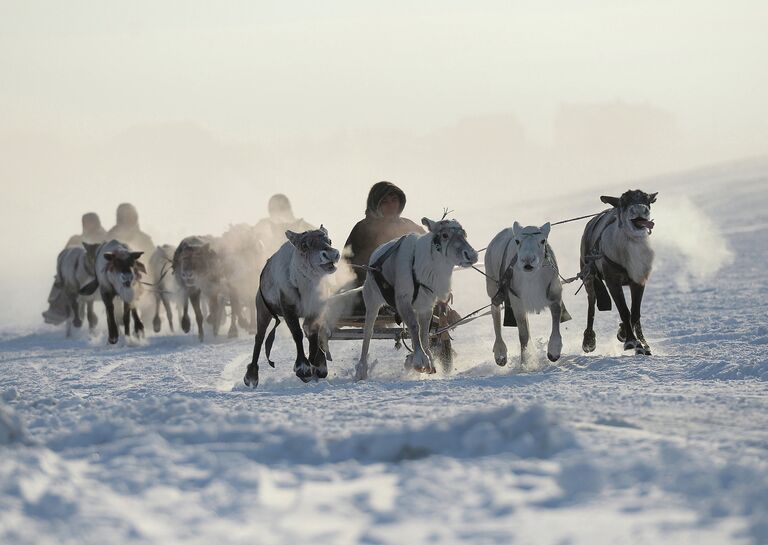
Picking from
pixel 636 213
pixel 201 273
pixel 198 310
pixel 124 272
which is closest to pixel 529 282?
pixel 636 213

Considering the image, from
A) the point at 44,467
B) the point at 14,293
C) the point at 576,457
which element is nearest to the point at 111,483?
the point at 44,467

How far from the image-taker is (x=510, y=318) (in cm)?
1266

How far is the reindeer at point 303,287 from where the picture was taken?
11.3m

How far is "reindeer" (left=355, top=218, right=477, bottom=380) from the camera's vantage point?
37.8ft

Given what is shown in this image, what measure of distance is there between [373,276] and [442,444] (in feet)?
19.9

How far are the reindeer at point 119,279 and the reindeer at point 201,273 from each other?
1173mm

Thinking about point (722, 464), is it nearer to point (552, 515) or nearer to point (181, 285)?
point (552, 515)

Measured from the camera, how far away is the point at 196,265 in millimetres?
21562

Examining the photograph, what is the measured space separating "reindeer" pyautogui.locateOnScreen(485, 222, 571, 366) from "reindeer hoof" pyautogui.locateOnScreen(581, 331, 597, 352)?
1.33 m

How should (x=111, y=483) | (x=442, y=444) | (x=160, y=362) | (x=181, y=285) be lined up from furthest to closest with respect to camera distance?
(x=181, y=285) → (x=160, y=362) → (x=442, y=444) → (x=111, y=483)

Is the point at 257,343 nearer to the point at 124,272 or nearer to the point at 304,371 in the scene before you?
the point at 304,371

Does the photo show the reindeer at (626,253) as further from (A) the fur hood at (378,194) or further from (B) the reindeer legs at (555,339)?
(A) the fur hood at (378,194)

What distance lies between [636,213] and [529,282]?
139cm

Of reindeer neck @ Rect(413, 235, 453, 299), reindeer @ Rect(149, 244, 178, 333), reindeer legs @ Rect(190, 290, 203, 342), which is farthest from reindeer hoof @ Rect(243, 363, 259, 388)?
reindeer @ Rect(149, 244, 178, 333)
